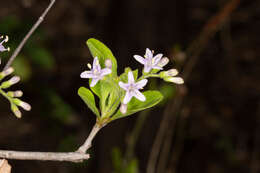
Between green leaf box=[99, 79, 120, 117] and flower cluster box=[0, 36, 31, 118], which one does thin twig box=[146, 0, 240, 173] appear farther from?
flower cluster box=[0, 36, 31, 118]

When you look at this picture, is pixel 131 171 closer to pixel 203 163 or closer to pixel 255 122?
pixel 203 163

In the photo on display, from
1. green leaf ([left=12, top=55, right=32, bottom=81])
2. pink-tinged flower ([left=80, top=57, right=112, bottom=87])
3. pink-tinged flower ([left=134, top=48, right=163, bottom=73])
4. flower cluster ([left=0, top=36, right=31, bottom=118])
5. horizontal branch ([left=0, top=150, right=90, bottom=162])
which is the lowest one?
horizontal branch ([left=0, top=150, right=90, bottom=162])

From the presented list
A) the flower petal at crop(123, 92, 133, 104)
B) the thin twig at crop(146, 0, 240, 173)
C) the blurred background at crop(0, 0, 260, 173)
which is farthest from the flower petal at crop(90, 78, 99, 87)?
the thin twig at crop(146, 0, 240, 173)

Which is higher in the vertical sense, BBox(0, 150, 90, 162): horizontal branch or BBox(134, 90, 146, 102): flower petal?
BBox(134, 90, 146, 102): flower petal

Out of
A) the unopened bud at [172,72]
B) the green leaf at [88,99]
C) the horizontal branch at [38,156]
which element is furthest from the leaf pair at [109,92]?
the horizontal branch at [38,156]

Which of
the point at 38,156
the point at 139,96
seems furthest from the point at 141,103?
the point at 38,156

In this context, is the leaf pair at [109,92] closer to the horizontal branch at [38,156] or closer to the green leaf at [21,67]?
the horizontal branch at [38,156]

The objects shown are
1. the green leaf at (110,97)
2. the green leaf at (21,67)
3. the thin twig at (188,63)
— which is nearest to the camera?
the green leaf at (110,97)

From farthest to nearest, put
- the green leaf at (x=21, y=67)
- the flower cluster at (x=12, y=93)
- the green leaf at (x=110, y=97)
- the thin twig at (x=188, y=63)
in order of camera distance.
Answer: the green leaf at (x=21, y=67), the thin twig at (x=188, y=63), the green leaf at (x=110, y=97), the flower cluster at (x=12, y=93)

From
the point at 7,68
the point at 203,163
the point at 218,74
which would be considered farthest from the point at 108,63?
the point at 218,74

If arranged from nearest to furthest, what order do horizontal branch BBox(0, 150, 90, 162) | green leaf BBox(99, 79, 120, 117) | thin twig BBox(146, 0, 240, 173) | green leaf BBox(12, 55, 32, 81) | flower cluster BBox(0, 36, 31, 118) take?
1. horizontal branch BBox(0, 150, 90, 162)
2. flower cluster BBox(0, 36, 31, 118)
3. green leaf BBox(99, 79, 120, 117)
4. thin twig BBox(146, 0, 240, 173)
5. green leaf BBox(12, 55, 32, 81)
